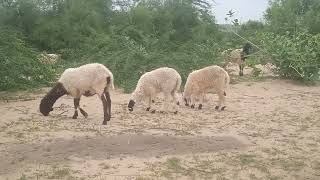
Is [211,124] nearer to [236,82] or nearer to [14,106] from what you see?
[14,106]

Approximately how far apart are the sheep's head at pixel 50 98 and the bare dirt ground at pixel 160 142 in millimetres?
161

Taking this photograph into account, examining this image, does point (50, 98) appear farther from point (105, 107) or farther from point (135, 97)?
point (135, 97)

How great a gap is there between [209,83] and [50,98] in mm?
3846

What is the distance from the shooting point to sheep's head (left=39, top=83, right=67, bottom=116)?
10453 millimetres

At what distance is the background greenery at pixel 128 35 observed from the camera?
49.1 feet

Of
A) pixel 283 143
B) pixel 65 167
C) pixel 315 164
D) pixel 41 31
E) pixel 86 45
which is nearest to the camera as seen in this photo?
pixel 65 167

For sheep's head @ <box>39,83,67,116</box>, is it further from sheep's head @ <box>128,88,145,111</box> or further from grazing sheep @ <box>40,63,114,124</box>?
sheep's head @ <box>128,88,145,111</box>

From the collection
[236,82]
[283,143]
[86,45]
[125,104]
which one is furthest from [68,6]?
[283,143]

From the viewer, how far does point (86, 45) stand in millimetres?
18547

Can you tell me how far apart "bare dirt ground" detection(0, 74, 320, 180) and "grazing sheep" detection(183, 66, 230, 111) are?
0.42 metres

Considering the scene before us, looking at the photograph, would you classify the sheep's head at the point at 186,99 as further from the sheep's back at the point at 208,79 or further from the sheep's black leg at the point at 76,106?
the sheep's black leg at the point at 76,106

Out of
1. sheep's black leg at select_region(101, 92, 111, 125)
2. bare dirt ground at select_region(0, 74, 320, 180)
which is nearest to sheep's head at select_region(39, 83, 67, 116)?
bare dirt ground at select_region(0, 74, 320, 180)

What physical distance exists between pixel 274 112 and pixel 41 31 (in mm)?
12650

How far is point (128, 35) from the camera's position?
18.5m
